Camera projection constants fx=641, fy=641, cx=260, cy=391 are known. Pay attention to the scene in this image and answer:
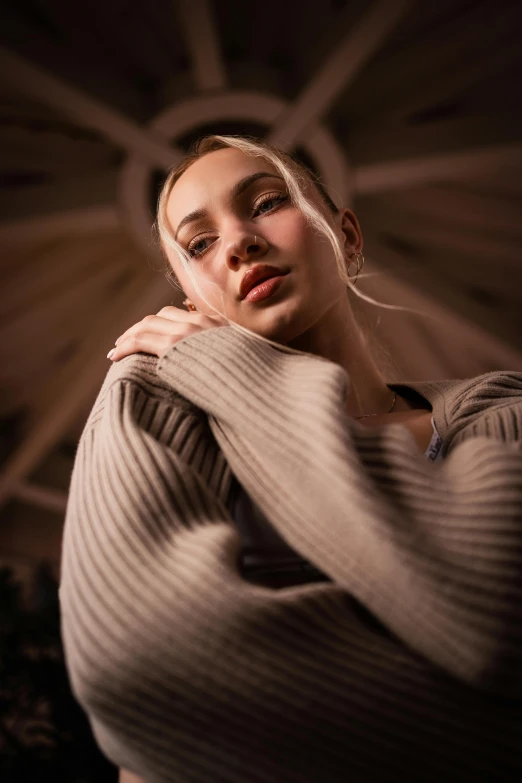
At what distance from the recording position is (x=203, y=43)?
9.70 feet

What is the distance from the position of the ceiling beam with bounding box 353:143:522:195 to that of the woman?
8.92ft

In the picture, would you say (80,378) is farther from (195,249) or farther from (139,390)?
(139,390)

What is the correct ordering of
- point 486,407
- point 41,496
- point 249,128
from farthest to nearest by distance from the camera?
point 41,496 → point 249,128 → point 486,407

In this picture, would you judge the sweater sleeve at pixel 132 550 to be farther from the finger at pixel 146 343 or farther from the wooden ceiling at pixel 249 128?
the wooden ceiling at pixel 249 128

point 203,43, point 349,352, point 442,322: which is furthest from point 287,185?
point 442,322

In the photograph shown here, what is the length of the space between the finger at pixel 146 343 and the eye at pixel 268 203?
0.26m

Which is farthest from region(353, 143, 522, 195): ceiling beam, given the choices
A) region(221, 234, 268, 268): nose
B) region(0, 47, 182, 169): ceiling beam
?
region(221, 234, 268, 268): nose

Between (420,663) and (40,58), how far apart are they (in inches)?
120

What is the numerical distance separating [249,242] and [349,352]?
259 millimetres

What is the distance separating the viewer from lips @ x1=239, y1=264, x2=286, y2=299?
969 mm

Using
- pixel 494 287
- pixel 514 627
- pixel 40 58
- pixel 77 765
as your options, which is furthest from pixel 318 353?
pixel 494 287

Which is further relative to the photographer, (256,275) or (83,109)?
(83,109)

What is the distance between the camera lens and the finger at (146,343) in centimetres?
90

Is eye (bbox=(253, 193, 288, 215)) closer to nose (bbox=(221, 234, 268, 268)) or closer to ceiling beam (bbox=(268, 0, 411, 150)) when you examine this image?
nose (bbox=(221, 234, 268, 268))
